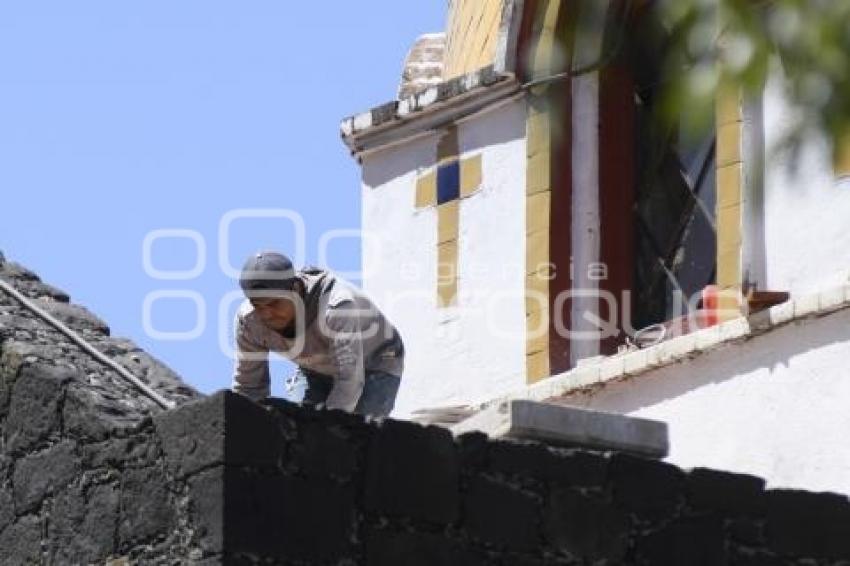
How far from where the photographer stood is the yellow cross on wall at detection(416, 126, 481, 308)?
15.5 metres

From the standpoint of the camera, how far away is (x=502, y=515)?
8.56 m

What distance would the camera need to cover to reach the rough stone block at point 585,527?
8.66m

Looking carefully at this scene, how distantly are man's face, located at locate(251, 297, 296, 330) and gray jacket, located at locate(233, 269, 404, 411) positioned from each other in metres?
0.05

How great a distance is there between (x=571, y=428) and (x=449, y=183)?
22.4ft

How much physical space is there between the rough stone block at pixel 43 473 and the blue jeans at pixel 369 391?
9.99 ft

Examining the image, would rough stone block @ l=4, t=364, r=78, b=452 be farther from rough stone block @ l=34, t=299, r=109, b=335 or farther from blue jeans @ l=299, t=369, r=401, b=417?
blue jeans @ l=299, t=369, r=401, b=417

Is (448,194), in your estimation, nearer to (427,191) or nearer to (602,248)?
(427,191)

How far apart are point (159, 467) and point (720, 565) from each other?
1.89 meters

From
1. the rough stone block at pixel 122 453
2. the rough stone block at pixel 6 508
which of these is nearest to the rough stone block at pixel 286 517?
the rough stone block at pixel 122 453

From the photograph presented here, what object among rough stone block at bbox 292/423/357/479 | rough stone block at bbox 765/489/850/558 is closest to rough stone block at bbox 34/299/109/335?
rough stone block at bbox 292/423/357/479

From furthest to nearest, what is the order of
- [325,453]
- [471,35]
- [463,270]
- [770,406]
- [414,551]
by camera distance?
[471,35], [463,270], [770,406], [414,551], [325,453]

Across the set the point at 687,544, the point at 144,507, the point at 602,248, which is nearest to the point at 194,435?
the point at 144,507

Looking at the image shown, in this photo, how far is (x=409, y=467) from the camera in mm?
8359

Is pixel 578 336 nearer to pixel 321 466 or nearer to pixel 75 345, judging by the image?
pixel 75 345
